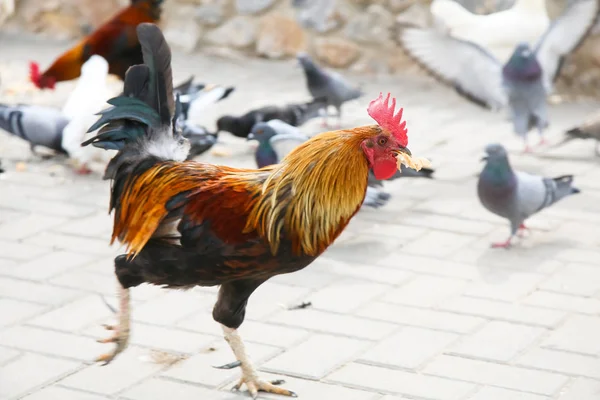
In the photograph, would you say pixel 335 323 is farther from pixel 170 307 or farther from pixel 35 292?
pixel 35 292

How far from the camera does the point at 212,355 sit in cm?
453

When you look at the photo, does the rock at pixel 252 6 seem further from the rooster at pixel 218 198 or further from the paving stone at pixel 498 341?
the rooster at pixel 218 198

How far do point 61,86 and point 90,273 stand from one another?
4.51 m

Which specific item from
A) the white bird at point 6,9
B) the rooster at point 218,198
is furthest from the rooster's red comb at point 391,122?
the white bird at point 6,9

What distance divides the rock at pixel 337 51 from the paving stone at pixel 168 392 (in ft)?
19.6

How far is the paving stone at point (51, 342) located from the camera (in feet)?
14.9

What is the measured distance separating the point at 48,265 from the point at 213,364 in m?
1.60

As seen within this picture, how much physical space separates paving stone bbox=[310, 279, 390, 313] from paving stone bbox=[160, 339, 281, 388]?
581mm

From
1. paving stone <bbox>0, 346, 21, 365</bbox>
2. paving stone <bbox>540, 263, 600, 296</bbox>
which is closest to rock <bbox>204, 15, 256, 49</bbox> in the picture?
paving stone <bbox>540, 263, 600, 296</bbox>

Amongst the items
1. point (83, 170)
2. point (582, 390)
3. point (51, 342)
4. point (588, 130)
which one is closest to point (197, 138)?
point (83, 170)

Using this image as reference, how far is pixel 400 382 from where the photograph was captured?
14.0ft

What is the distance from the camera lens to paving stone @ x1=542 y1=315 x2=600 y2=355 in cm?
460

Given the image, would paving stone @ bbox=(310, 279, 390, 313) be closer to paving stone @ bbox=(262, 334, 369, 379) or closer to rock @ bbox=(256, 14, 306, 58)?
paving stone @ bbox=(262, 334, 369, 379)

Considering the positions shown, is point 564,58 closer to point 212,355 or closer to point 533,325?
point 533,325
